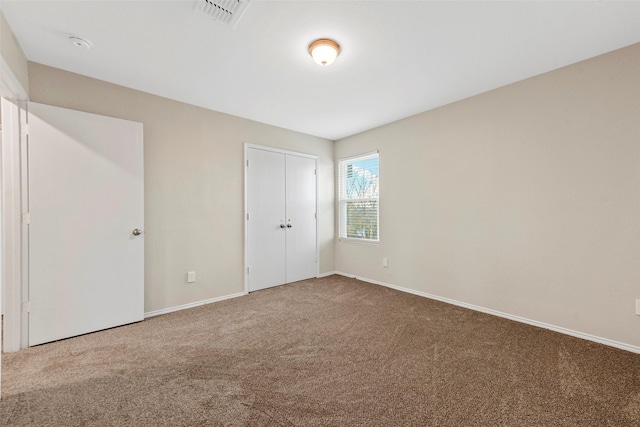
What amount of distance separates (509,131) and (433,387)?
2.64 meters

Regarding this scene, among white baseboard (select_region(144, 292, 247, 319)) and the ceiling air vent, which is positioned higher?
the ceiling air vent

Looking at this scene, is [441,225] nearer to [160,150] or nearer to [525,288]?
[525,288]

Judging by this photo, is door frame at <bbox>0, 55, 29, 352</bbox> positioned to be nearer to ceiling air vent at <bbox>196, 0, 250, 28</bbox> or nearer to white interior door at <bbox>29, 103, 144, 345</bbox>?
white interior door at <bbox>29, 103, 144, 345</bbox>

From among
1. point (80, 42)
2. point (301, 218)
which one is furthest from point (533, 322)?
point (80, 42)

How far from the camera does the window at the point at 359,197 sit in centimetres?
439

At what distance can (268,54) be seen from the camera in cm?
233

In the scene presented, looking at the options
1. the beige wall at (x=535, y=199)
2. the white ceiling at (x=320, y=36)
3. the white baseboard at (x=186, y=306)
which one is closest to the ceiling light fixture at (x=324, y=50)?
the white ceiling at (x=320, y=36)

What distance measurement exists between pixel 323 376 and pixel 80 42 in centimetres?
318

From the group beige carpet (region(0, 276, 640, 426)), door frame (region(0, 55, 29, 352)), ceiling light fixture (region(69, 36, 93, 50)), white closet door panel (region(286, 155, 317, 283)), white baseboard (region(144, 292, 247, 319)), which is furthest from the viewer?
white closet door panel (region(286, 155, 317, 283))

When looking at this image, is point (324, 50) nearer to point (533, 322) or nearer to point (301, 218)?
point (301, 218)

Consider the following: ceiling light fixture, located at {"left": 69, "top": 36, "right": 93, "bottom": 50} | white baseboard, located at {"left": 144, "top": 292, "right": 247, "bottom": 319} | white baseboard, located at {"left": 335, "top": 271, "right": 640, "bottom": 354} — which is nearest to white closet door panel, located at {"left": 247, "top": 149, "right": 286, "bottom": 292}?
white baseboard, located at {"left": 144, "top": 292, "right": 247, "bottom": 319}

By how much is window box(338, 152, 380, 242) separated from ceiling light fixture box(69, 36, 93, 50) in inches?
138

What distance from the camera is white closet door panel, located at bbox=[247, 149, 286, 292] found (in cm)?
391

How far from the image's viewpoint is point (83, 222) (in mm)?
2537
